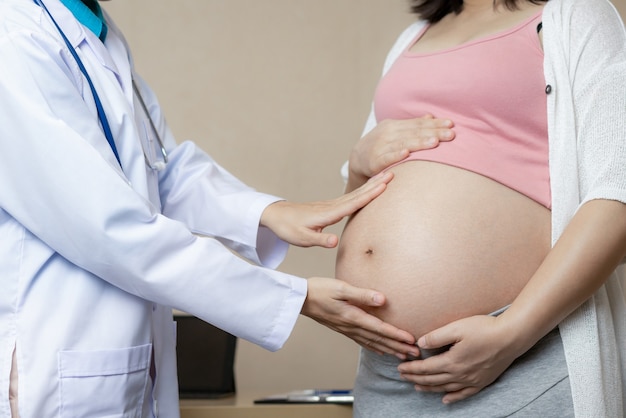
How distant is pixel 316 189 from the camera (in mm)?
2832

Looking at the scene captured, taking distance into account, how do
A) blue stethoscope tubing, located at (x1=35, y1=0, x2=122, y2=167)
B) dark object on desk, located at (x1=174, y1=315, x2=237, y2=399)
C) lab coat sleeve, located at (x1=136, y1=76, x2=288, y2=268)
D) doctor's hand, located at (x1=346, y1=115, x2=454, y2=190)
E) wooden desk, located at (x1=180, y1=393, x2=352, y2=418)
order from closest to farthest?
blue stethoscope tubing, located at (x1=35, y1=0, x2=122, y2=167) < doctor's hand, located at (x1=346, y1=115, x2=454, y2=190) < lab coat sleeve, located at (x1=136, y1=76, x2=288, y2=268) < wooden desk, located at (x1=180, y1=393, x2=352, y2=418) < dark object on desk, located at (x1=174, y1=315, x2=237, y2=399)

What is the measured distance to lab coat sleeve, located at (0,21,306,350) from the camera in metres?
1.06

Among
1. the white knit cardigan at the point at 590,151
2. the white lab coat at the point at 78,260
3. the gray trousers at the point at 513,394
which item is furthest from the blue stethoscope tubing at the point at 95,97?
the white knit cardigan at the point at 590,151

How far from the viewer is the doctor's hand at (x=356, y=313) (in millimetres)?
1195

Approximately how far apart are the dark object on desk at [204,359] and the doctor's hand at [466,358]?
3.24ft

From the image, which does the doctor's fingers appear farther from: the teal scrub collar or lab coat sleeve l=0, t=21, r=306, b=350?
the teal scrub collar

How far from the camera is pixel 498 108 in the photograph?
1.28 m

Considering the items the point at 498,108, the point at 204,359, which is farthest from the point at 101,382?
the point at 204,359

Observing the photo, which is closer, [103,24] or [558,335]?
[558,335]

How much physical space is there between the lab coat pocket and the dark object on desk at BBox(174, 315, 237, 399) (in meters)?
0.96

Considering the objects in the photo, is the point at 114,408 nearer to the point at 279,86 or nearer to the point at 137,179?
the point at 137,179

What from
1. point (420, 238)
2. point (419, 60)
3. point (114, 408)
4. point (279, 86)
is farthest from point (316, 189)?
point (114, 408)

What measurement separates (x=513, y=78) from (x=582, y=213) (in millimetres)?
272

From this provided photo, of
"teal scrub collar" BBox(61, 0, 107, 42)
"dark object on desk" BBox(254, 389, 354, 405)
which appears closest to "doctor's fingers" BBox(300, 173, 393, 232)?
"teal scrub collar" BBox(61, 0, 107, 42)
